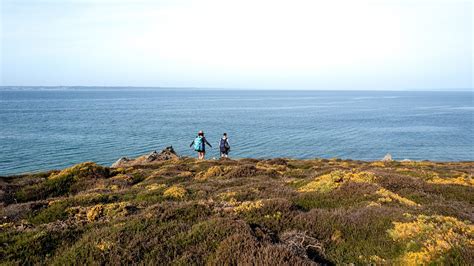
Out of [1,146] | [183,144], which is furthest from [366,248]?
[1,146]

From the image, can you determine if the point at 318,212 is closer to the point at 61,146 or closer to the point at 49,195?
the point at 49,195

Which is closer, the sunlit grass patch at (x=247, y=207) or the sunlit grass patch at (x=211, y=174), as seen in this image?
the sunlit grass patch at (x=247, y=207)

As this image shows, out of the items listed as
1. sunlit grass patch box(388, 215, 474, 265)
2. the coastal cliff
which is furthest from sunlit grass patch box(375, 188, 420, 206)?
sunlit grass patch box(388, 215, 474, 265)

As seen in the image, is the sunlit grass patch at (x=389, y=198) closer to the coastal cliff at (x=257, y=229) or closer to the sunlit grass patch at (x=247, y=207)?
the coastal cliff at (x=257, y=229)

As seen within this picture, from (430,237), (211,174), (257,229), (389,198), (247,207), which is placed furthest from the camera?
(211,174)

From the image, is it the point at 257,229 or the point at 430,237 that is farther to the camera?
the point at 257,229

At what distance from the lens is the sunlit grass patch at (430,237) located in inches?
295

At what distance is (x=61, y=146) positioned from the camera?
212ft

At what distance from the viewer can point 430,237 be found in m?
8.25

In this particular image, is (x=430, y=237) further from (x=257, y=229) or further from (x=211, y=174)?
(x=211, y=174)

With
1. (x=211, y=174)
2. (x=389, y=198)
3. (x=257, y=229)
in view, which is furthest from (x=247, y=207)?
(x=211, y=174)

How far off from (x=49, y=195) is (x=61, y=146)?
49.3 m

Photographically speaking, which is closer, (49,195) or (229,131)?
(49,195)

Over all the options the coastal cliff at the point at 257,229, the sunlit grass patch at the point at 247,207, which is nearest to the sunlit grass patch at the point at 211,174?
the coastal cliff at the point at 257,229
